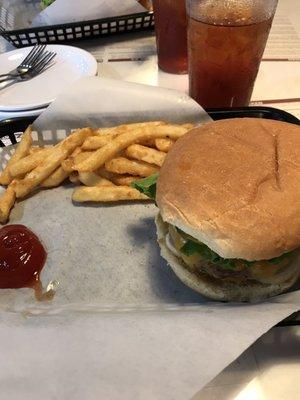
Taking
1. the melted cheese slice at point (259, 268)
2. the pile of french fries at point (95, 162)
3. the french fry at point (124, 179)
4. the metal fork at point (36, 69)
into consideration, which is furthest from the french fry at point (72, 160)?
the metal fork at point (36, 69)

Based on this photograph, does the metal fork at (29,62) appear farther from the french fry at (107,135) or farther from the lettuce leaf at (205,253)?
the lettuce leaf at (205,253)

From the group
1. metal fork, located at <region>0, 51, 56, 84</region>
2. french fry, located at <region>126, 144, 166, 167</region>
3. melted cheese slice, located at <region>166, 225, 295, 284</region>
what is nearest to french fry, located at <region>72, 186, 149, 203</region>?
french fry, located at <region>126, 144, 166, 167</region>

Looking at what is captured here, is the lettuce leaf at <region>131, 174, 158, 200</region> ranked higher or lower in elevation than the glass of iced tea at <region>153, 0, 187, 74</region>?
lower

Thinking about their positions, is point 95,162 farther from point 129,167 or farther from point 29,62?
point 29,62

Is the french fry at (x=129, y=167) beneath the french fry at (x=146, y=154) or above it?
beneath

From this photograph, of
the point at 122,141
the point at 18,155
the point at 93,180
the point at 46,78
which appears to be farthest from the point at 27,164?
the point at 46,78

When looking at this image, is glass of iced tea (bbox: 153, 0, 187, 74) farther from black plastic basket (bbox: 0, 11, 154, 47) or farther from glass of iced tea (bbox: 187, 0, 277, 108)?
black plastic basket (bbox: 0, 11, 154, 47)

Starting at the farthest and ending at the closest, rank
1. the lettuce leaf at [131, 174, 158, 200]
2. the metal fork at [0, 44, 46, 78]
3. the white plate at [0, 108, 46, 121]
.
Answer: the metal fork at [0, 44, 46, 78], the white plate at [0, 108, 46, 121], the lettuce leaf at [131, 174, 158, 200]
